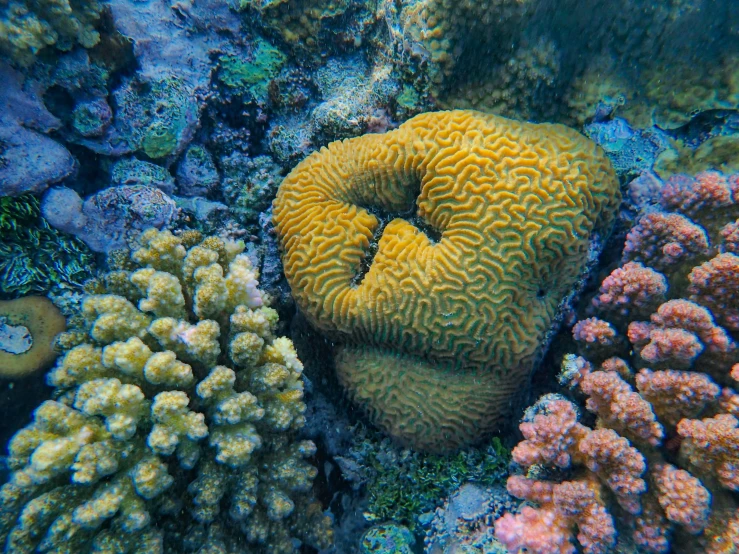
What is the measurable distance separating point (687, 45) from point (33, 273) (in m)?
6.43

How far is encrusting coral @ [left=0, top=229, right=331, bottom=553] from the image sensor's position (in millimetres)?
2535

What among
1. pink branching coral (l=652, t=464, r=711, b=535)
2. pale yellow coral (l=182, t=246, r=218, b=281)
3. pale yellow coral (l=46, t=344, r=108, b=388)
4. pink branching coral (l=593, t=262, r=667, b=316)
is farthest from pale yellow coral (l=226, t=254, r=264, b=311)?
pink branching coral (l=652, t=464, r=711, b=535)

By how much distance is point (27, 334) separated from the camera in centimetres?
348

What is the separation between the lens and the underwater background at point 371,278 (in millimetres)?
2707

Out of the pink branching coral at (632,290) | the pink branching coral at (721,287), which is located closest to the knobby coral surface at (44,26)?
the pink branching coral at (632,290)

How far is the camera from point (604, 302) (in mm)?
3322

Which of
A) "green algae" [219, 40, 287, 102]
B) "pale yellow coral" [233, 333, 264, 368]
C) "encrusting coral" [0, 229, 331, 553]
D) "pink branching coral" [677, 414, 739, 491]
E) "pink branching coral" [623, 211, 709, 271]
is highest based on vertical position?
"green algae" [219, 40, 287, 102]

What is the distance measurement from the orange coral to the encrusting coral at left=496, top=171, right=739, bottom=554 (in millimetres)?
3877

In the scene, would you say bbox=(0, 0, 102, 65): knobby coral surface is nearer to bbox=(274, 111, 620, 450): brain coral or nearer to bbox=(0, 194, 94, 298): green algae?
bbox=(0, 194, 94, 298): green algae

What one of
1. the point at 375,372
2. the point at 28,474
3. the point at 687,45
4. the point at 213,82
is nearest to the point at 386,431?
the point at 375,372

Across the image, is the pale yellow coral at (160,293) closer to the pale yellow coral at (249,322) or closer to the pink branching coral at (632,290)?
the pale yellow coral at (249,322)

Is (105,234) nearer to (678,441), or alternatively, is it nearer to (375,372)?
(375,372)

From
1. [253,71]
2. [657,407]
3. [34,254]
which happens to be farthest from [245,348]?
[253,71]

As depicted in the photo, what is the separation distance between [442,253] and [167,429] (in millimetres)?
2346
